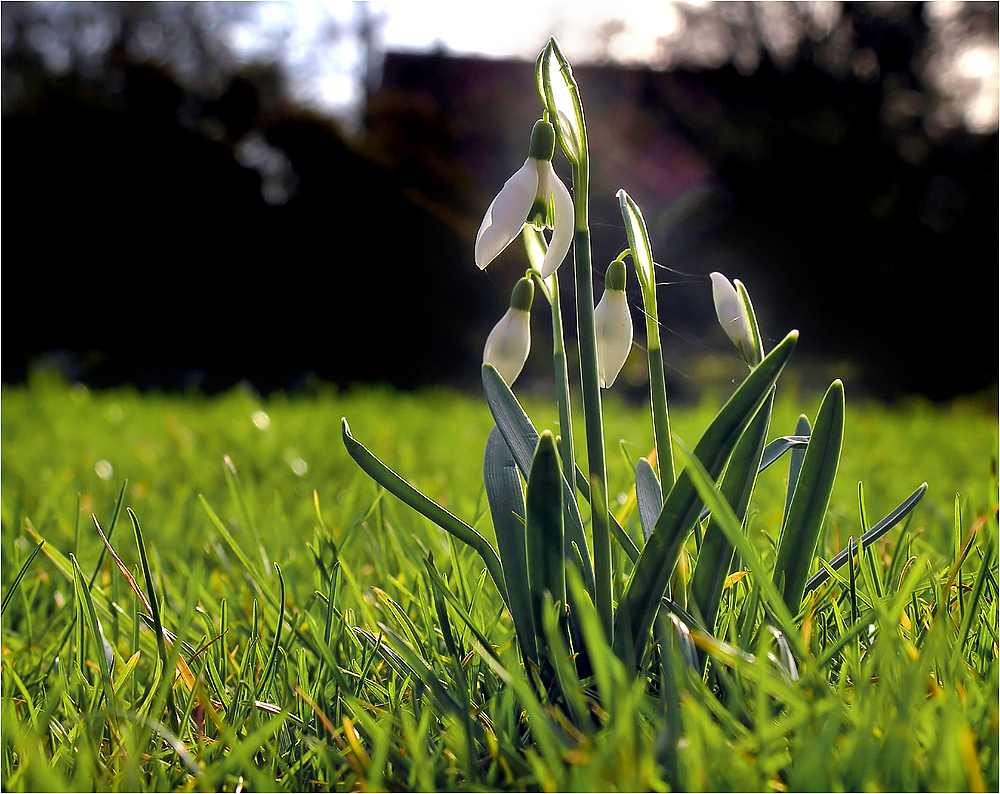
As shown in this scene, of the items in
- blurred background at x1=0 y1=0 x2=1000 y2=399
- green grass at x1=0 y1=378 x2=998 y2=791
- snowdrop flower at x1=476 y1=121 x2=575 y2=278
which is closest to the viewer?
green grass at x1=0 y1=378 x2=998 y2=791

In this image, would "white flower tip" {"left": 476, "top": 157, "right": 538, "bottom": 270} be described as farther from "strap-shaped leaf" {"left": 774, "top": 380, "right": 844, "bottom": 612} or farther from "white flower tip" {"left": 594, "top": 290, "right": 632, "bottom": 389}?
"strap-shaped leaf" {"left": 774, "top": 380, "right": 844, "bottom": 612}

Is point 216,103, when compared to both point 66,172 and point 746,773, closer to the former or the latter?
point 66,172

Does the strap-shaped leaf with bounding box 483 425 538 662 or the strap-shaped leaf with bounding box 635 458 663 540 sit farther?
the strap-shaped leaf with bounding box 635 458 663 540

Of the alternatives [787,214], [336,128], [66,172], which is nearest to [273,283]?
[336,128]

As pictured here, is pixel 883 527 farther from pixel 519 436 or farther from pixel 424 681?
pixel 424 681

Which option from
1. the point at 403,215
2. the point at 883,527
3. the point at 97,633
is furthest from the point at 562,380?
the point at 403,215

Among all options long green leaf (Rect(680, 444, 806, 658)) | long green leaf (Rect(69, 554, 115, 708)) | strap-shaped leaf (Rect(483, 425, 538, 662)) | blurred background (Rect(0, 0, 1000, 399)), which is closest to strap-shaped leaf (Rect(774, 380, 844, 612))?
long green leaf (Rect(680, 444, 806, 658))

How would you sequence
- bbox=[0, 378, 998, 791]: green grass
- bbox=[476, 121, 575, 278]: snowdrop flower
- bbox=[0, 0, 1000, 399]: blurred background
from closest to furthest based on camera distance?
bbox=[0, 378, 998, 791]: green grass
bbox=[476, 121, 575, 278]: snowdrop flower
bbox=[0, 0, 1000, 399]: blurred background

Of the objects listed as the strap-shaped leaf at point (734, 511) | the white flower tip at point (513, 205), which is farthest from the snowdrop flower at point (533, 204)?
the strap-shaped leaf at point (734, 511)
